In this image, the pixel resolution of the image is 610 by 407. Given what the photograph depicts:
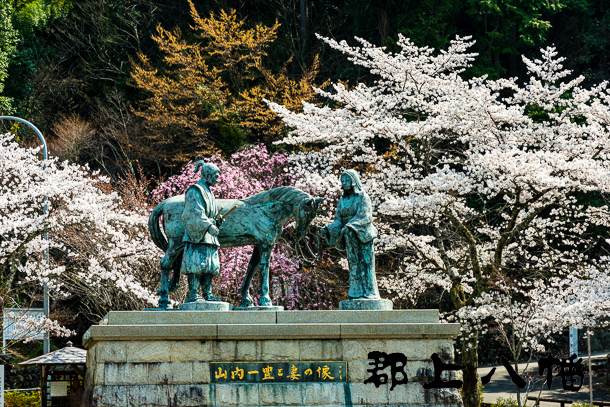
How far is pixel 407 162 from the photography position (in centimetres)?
1805

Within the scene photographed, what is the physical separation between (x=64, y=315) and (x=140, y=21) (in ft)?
47.1

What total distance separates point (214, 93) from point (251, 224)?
16.6 m

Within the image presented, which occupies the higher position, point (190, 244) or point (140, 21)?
point (140, 21)

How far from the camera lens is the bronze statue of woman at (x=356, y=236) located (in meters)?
11.4

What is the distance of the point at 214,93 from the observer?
90.3 feet

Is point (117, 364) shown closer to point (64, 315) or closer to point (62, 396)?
point (62, 396)

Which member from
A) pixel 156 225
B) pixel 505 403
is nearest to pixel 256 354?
pixel 156 225

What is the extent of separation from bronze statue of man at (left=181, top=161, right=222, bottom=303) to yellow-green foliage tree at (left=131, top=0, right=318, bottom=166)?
1522 cm

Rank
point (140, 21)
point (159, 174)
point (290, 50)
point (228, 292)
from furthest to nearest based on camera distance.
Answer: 1. point (140, 21)
2. point (290, 50)
3. point (159, 174)
4. point (228, 292)

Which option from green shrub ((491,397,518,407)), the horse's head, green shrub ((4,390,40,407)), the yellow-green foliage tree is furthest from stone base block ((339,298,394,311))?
the yellow-green foliage tree

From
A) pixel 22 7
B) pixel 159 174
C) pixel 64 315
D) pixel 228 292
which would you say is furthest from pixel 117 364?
pixel 22 7

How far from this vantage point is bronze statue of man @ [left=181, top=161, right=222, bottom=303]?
435 inches

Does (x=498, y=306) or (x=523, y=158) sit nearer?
(x=523, y=158)

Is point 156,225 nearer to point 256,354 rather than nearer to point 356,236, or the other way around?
point 256,354
